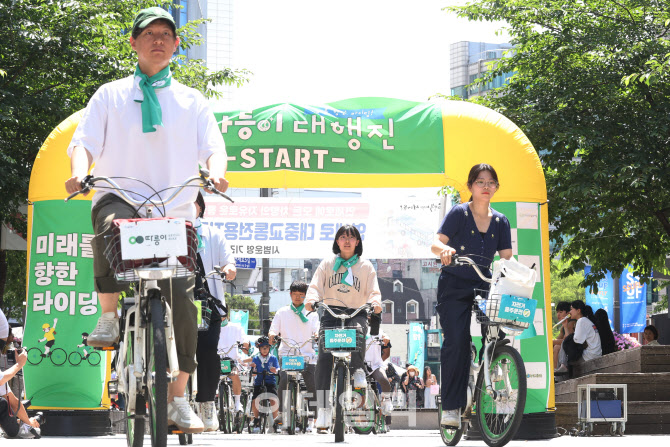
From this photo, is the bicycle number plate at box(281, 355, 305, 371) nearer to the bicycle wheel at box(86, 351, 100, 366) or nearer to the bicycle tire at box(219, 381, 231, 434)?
the bicycle tire at box(219, 381, 231, 434)

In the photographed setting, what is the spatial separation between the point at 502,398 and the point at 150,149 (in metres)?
2.96

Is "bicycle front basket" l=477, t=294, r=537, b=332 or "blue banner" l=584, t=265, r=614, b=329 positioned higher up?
"blue banner" l=584, t=265, r=614, b=329

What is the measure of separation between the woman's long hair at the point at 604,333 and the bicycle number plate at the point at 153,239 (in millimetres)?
12471

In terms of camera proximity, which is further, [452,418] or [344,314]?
[344,314]

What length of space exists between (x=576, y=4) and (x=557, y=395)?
260 inches

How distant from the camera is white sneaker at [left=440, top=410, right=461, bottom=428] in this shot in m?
7.46

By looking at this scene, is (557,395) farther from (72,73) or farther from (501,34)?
(72,73)

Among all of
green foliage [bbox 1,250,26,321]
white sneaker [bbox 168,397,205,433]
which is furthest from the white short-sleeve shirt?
green foliage [bbox 1,250,26,321]

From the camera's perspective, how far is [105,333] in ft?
17.4

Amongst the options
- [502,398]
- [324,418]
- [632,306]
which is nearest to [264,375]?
[324,418]

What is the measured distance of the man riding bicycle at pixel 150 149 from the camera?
535 centimetres

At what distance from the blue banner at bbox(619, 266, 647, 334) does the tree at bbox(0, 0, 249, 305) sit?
43.3 ft

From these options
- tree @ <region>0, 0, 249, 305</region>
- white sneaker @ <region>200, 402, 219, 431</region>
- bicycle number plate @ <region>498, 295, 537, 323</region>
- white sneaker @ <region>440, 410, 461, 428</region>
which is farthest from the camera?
tree @ <region>0, 0, 249, 305</region>

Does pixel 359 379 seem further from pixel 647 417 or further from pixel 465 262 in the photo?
pixel 647 417
